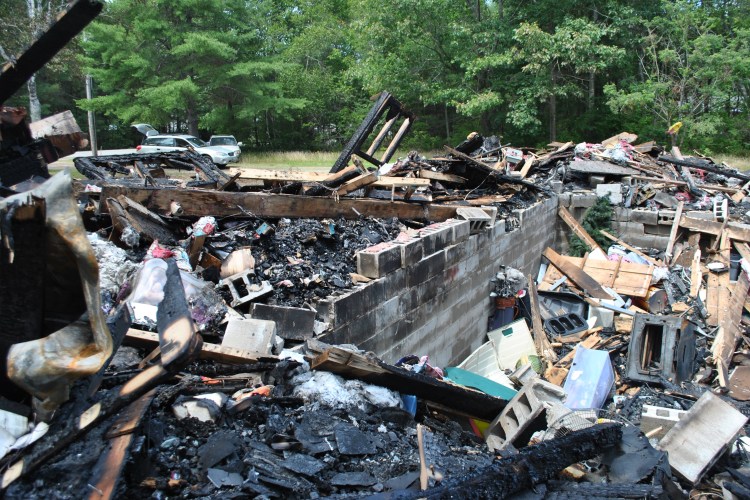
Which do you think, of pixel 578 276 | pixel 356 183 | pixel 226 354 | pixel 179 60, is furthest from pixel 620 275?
pixel 179 60

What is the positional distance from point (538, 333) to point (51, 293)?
8386 mm

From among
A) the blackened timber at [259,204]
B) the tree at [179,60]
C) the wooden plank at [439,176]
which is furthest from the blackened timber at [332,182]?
the tree at [179,60]

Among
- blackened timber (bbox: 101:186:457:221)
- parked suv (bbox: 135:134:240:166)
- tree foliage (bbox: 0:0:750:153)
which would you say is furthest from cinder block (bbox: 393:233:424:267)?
tree foliage (bbox: 0:0:750:153)

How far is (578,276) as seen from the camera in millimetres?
11531

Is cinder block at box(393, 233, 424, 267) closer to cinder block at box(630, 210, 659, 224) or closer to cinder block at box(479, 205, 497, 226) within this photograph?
cinder block at box(479, 205, 497, 226)

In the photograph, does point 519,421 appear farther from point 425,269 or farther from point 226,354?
point 226,354

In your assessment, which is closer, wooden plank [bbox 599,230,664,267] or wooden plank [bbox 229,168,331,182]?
wooden plank [bbox 229,168,331,182]

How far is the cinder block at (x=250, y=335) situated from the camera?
483cm

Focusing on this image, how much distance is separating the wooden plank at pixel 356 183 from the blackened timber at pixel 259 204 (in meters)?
0.42

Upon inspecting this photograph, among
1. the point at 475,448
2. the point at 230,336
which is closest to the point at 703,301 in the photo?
the point at 475,448

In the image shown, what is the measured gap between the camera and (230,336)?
16.0 ft

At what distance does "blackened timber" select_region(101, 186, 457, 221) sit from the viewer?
6.75 metres

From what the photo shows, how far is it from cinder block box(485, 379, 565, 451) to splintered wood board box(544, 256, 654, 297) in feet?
20.6

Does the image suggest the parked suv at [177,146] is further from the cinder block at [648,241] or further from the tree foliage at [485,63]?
the cinder block at [648,241]
